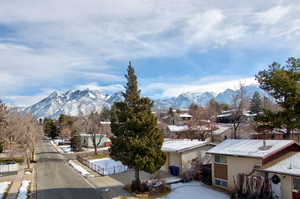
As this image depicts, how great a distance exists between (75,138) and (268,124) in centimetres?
4602

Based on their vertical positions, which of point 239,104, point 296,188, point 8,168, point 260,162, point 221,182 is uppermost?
point 239,104

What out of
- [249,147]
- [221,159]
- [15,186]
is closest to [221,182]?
[221,159]

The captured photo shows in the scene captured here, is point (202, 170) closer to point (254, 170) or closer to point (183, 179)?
point (183, 179)

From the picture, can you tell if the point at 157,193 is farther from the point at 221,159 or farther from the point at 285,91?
the point at 285,91

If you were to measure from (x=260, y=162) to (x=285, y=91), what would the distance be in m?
7.96

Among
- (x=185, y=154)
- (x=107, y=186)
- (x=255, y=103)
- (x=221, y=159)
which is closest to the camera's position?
(x=221, y=159)

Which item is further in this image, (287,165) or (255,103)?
(255,103)

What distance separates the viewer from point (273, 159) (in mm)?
18031

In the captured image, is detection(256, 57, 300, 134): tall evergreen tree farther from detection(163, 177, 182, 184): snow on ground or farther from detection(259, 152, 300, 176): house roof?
detection(163, 177, 182, 184): snow on ground

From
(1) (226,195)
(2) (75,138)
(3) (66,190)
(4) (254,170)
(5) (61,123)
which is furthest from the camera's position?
(5) (61,123)

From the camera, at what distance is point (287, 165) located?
1647 cm

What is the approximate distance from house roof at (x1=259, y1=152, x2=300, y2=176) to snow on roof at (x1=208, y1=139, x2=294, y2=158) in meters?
0.83

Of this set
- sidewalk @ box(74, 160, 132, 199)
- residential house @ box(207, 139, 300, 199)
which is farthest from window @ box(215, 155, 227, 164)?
sidewalk @ box(74, 160, 132, 199)

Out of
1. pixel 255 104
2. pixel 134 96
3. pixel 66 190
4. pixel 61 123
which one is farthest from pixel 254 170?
pixel 61 123
